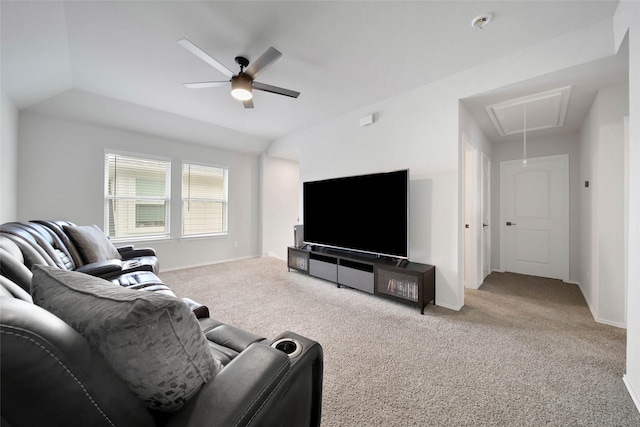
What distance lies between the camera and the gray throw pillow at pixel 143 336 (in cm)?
58

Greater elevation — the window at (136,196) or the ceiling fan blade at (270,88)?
the ceiling fan blade at (270,88)

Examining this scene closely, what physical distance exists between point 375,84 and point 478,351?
2935 mm

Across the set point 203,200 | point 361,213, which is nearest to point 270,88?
point 361,213

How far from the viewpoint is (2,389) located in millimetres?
406

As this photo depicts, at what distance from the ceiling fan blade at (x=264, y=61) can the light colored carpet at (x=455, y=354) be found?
2400 mm

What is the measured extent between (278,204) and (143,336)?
5.37 metres

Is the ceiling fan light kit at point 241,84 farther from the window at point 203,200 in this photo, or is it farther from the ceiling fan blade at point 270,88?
the window at point 203,200

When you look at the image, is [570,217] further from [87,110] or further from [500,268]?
[87,110]

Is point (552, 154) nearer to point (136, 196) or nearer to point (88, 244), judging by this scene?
point (88, 244)

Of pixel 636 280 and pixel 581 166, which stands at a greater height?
pixel 581 166

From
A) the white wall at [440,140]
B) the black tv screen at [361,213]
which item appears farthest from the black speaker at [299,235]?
the white wall at [440,140]

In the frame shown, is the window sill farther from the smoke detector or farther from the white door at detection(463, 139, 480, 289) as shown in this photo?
the smoke detector

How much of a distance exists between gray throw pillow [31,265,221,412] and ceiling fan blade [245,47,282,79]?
6.55 feet

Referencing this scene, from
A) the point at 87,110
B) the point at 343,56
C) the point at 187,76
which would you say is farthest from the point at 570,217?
the point at 87,110
